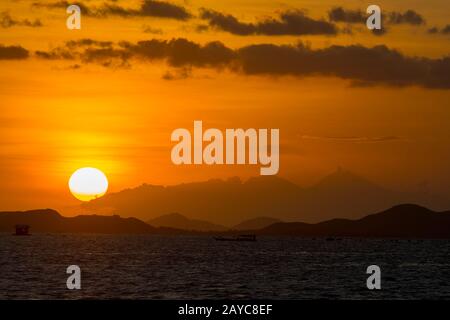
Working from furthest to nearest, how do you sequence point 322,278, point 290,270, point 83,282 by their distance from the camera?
point 290,270 < point 322,278 < point 83,282

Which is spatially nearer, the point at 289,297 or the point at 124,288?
the point at 289,297

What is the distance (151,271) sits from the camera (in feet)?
452

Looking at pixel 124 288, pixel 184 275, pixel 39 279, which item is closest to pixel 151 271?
pixel 184 275

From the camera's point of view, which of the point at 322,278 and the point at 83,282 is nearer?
the point at 83,282
